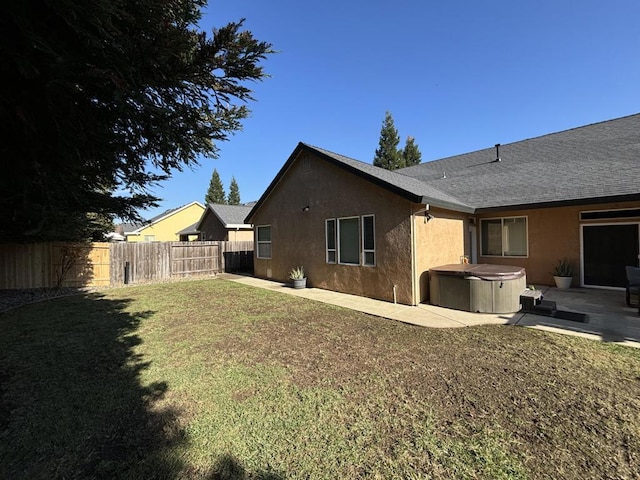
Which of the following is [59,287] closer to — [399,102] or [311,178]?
[311,178]

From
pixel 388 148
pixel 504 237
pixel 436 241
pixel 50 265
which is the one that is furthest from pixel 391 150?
pixel 50 265

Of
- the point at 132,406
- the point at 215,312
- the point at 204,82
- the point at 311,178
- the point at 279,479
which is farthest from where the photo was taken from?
the point at 311,178

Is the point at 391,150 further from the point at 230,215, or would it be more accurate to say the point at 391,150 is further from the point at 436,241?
the point at 436,241

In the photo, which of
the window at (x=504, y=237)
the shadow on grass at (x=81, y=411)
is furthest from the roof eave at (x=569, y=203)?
the shadow on grass at (x=81, y=411)

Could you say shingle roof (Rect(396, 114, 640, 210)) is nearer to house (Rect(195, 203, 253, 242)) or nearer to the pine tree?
house (Rect(195, 203, 253, 242))

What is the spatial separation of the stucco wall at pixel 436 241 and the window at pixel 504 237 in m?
1.61

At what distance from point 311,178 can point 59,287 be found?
36.3 ft

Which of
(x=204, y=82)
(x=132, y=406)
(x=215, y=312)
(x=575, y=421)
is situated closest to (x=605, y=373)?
(x=575, y=421)

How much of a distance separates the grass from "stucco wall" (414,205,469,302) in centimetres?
253

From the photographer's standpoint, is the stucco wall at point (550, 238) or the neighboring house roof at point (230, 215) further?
the neighboring house roof at point (230, 215)

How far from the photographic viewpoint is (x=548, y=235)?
Result: 10461mm

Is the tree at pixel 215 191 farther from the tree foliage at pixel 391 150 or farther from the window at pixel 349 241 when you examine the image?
the window at pixel 349 241

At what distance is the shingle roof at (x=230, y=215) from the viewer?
22.5 metres

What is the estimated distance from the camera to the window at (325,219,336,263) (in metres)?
10.7
